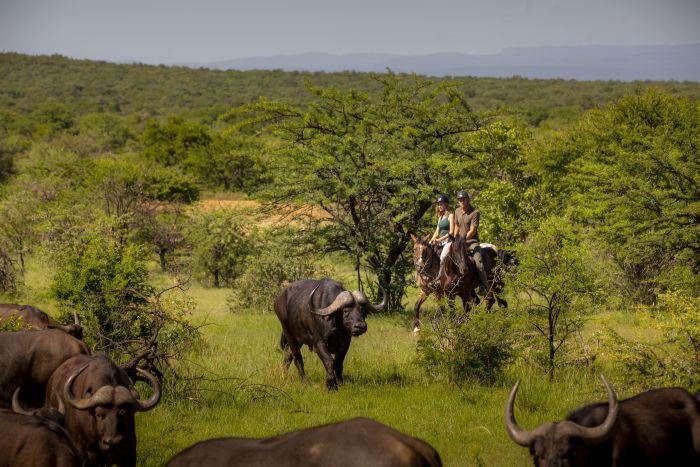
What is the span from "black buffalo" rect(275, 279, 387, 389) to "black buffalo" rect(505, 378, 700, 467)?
4.80 meters

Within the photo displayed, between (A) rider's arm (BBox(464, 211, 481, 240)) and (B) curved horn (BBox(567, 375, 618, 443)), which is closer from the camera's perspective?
(B) curved horn (BBox(567, 375, 618, 443))

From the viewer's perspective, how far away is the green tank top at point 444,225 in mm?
16984

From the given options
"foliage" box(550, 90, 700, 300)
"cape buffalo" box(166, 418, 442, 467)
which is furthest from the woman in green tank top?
"cape buffalo" box(166, 418, 442, 467)

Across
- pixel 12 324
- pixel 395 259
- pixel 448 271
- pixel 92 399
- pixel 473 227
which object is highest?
pixel 92 399

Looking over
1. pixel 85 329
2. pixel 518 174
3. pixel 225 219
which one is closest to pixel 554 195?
pixel 518 174

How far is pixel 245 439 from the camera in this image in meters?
5.45

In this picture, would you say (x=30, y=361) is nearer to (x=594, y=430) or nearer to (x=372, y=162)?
(x=594, y=430)

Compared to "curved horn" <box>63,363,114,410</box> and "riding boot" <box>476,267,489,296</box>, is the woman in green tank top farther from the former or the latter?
"curved horn" <box>63,363,114,410</box>

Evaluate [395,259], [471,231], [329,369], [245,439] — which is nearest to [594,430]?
[245,439]

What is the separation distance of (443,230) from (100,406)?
1133 centimetres

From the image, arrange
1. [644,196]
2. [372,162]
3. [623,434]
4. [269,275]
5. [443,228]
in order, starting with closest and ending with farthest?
[623,434] → [644,196] → [443,228] → [372,162] → [269,275]

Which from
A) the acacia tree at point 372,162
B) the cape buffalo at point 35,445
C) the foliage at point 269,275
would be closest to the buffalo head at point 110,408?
the cape buffalo at point 35,445

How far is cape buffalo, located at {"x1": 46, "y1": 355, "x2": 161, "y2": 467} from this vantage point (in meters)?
6.85

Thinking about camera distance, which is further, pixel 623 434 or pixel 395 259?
pixel 395 259
